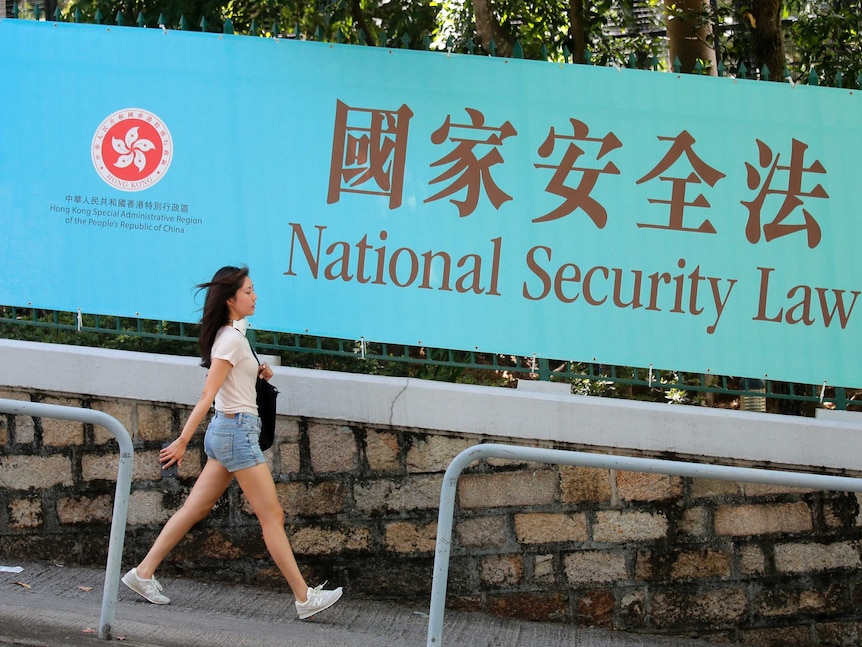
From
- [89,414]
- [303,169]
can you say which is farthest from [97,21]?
[89,414]

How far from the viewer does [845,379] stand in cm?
532

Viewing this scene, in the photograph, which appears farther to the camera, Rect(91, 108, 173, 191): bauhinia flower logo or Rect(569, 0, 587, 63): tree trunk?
Rect(569, 0, 587, 63): tree trunk

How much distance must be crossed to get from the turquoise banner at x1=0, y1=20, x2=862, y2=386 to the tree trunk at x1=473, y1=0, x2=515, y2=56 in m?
1.59

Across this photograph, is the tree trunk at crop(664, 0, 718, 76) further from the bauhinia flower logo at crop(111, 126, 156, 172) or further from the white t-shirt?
the white t-shirt

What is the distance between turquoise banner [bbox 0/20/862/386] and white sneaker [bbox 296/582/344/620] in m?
1.34

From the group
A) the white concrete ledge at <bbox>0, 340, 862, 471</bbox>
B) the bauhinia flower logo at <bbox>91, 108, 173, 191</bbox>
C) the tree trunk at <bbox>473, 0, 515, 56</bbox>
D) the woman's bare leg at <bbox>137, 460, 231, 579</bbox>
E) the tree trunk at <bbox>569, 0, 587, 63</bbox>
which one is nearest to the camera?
the woman's bare leg at <bbox>137, 460, 231, 579</bbox>

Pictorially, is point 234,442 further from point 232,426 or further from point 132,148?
point 132,148

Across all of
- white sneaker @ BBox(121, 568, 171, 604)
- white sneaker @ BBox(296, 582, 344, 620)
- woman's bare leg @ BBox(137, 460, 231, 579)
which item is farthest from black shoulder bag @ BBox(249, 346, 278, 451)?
white sneaker @ BBox(121, 568, 171, 604)

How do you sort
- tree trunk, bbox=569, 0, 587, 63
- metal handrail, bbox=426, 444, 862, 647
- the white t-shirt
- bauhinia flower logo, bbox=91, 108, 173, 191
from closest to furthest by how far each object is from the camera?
metal handrail, bbox=426, 444, 862, 647, the white t-shirt, bauhinia flower logo, bbox=91, 108, 173, 191, tree trunk, bbox=569, 0, 587, 63

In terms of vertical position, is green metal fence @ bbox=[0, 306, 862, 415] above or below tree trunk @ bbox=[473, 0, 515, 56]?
below

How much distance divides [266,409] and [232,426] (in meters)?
0.25

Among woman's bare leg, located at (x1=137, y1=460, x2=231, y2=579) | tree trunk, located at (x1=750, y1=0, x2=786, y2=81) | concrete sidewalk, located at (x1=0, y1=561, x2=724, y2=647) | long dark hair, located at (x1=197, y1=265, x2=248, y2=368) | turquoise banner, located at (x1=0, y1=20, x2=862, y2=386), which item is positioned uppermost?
tree trunk, located at (x1=750, y1=0, x2=786, y2=81)

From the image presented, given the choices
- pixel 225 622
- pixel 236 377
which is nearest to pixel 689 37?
pixel 236 377

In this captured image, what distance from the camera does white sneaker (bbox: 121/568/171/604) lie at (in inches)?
190
